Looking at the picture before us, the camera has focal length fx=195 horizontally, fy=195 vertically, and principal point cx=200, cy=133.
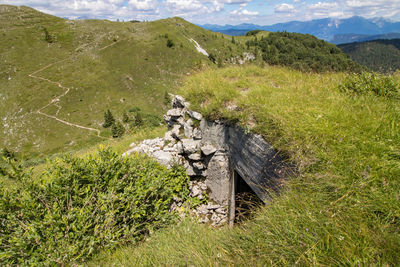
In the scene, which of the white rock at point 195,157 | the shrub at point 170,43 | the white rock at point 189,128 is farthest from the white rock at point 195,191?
the shrub at point 170,43

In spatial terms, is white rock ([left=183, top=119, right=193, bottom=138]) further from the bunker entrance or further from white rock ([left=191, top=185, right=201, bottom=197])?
A: the bunker entrance

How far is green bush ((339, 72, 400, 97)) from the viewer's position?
5.52m

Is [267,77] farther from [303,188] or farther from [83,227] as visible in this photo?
[83,227]

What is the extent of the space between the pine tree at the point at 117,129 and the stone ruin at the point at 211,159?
49419mm

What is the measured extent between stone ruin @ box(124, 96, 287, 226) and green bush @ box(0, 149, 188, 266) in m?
2.17

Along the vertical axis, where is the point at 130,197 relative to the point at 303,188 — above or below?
below

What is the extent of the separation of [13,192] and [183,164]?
5.16 m

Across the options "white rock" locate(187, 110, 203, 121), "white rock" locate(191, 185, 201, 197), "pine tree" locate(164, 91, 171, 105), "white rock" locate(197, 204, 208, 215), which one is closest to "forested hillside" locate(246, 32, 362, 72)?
"pine tree" locate(164, 91, 171, 105)

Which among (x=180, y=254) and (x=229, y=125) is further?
(x=229, y=125)

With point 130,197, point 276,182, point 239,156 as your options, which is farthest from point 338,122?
point 130,197

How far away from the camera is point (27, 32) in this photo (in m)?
92.7

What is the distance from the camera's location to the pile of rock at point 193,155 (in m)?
7.66

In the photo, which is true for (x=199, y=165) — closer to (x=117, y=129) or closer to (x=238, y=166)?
(x=238, y=166)

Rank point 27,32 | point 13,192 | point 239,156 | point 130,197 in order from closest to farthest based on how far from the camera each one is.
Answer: point 13,192 < point 130,197 < point 239,156 < point 27,32
